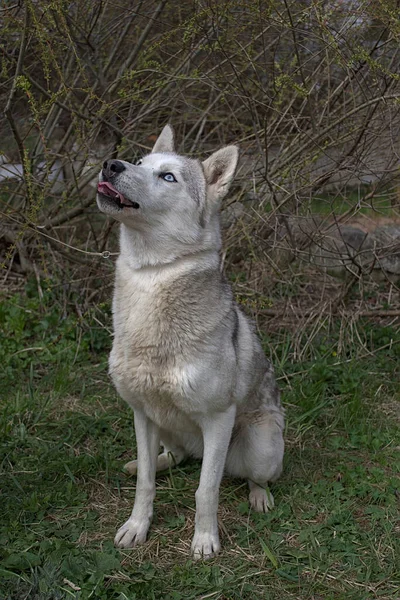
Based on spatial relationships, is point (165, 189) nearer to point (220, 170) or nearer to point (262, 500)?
point (220, 170)

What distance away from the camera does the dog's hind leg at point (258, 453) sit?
381 cm

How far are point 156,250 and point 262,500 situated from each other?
155 cm

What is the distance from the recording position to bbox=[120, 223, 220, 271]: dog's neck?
3.39 m

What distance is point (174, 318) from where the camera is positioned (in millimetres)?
3393

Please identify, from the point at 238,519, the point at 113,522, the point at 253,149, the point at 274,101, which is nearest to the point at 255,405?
the point at 238,519

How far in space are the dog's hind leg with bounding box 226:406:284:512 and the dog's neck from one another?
1007 mm

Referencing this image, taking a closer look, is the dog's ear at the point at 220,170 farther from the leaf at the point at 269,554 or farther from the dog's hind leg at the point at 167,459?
the leaf at the point at 269,554

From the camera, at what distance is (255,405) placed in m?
3.98

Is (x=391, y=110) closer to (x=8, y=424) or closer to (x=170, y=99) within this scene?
(x=170, y=99)

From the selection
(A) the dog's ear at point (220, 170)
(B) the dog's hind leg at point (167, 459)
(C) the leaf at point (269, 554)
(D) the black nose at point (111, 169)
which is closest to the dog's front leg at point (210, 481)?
(C) the leaf at point (269, 554)

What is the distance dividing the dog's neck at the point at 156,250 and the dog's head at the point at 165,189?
2.6 inches

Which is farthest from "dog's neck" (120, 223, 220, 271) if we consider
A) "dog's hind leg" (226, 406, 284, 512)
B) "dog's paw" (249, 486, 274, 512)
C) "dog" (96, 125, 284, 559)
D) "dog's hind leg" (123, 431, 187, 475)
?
"dog's paw" (249, 486, 274, 512)

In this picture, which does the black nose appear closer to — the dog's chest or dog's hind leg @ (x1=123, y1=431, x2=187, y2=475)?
the dog's chest

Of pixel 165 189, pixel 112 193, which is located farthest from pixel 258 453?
pixel 112 193
